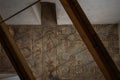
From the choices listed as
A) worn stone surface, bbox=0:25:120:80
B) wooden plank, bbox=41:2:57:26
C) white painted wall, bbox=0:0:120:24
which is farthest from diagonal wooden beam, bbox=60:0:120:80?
worn stone surface, bbox=0:25:120:80

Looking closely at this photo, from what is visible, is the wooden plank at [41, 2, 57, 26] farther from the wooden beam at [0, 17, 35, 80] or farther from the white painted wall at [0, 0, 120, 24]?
the wooden beam at [0, 17, 35, 80]

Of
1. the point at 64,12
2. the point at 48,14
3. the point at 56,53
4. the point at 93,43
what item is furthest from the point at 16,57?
the point at 56,53

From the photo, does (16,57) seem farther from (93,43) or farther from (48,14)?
(48,14)

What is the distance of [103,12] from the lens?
328 centimetres

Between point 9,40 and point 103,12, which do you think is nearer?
point 9,40

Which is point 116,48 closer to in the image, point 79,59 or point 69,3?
point 79,59

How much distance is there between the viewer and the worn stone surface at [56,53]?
3.79 metres

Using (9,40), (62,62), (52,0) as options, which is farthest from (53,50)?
(9,40)

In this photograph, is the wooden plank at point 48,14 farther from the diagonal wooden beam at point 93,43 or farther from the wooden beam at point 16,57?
the diagonal wooden beam at point 93,43

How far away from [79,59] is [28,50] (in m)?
1.10

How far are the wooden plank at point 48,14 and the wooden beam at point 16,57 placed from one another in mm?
2088

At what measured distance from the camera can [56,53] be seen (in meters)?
3.83

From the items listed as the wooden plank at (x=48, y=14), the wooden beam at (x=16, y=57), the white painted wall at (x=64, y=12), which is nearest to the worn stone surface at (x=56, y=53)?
the wooden plank at (x=48, y=14)

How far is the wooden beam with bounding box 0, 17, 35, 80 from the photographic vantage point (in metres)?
1.12
